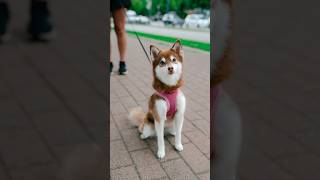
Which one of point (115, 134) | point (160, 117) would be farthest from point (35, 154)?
point (115, 134)

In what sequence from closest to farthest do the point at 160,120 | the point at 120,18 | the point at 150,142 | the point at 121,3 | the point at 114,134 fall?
the point at 160,120
the point at 150,142
the point at 114,134
the point at 121,3
the point at 120,18

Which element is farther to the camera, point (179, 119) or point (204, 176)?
point (179, 119)

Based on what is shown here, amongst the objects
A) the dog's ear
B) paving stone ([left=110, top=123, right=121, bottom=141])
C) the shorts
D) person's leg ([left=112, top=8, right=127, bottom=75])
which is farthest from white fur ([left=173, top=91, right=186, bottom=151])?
person's leg ([left=112, top=8, right=127, bottom=75])

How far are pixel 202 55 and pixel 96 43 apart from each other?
4.19 metres

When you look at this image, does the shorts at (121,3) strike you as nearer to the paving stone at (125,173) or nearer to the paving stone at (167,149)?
the paving stone at (167,149)

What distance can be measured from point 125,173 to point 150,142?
39 centimetres

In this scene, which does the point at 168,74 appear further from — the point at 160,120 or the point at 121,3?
the point at 121,3

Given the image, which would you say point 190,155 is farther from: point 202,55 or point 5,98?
point 202,55

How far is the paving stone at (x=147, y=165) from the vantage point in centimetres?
153

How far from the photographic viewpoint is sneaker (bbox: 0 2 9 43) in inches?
28.8

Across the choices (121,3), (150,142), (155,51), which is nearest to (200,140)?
(150,142)

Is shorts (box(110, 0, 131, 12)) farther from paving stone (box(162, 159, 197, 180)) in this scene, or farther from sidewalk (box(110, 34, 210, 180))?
paving stone (box(162, 159, 197, 180))

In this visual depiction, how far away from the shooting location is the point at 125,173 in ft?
5.05

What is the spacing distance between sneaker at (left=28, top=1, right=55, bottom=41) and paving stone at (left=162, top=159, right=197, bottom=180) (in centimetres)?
99
